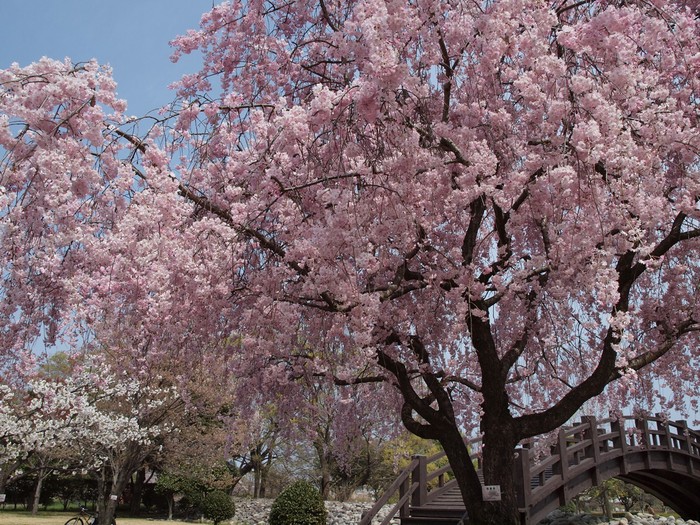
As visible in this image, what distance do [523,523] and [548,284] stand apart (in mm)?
4730

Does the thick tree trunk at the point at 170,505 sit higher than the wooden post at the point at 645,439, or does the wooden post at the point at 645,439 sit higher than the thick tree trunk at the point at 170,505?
the wooden post at the point at 645,439

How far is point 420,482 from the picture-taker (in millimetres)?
11328

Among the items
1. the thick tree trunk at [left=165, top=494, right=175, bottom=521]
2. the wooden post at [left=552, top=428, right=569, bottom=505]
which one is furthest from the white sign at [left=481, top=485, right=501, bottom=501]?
the thick tree trunk at [left=165, top=494, right=175, bottom=521]

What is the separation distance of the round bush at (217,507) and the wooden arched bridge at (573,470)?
32.6 feet

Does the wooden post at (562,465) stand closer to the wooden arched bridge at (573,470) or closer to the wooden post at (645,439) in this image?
the wooden arched bridge at (573,470)

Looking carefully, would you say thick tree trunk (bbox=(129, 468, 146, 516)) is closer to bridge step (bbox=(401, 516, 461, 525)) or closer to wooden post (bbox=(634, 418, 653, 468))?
bridge step (bbox=(401, 516, 461, 525))

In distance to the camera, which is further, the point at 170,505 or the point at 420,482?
the point at 170,505

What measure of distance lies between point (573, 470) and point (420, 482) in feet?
9.39

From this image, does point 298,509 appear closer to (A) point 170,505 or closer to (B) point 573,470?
(B) point 573,470

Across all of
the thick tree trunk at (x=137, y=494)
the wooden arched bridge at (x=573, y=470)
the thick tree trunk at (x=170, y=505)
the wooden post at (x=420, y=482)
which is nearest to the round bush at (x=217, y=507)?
the thick tree trunk at (x=170, y=505)

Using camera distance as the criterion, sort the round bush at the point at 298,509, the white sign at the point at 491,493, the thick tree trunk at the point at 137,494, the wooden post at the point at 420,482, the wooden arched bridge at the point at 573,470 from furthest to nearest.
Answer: the thick tree trunk at the point at 137,494
the round bush at the point at 298,509
the wooden post at the point at 420,482
the wooden arched bridge at the point at 573,470
the white sign at the point at 491,493

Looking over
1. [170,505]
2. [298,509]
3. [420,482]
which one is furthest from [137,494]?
[420,482]

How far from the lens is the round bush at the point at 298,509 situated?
15.8 meters

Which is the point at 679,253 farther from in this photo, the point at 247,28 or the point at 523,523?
the point at 247,28
